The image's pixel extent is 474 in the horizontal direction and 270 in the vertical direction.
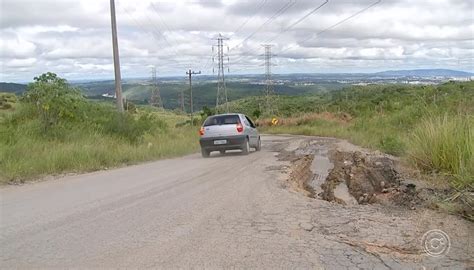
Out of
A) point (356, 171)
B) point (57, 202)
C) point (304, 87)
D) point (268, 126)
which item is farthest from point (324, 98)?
point (57, 202)

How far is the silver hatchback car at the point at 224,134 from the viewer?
2067 centimetres

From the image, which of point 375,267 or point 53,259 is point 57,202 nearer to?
point 53,259

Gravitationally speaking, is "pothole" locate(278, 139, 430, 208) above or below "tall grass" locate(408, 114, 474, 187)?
below

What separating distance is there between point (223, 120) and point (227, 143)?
1028 millimetres

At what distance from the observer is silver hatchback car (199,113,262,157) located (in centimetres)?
2067

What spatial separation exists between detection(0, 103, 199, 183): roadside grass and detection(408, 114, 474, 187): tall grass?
9.36m

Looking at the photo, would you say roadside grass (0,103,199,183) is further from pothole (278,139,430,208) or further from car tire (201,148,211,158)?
pothole (278,139,430,208)

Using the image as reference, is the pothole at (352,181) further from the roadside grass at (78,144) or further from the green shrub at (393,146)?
the roadside grass at (78,144)

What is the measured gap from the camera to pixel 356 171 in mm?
14016

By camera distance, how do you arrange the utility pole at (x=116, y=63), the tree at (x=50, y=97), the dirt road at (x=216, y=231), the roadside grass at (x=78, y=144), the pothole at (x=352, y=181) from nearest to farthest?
the dirt road at (x=216, y=231) < the pothole at (x=352, y=181) < the roadside grass at (x=78, y=144) < the tree at (x=50, y=97) < the utility pole at (x=116, y=63)

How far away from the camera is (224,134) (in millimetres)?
20703

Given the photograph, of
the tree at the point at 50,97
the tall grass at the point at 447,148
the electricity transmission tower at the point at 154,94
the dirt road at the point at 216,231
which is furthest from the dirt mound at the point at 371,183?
the electricity transmission tower at the point at 154,94

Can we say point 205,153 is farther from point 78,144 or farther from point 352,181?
point 352,181

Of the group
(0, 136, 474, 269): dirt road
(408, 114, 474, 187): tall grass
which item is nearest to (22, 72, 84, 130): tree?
(0, 136, 474, 269): dirt road
